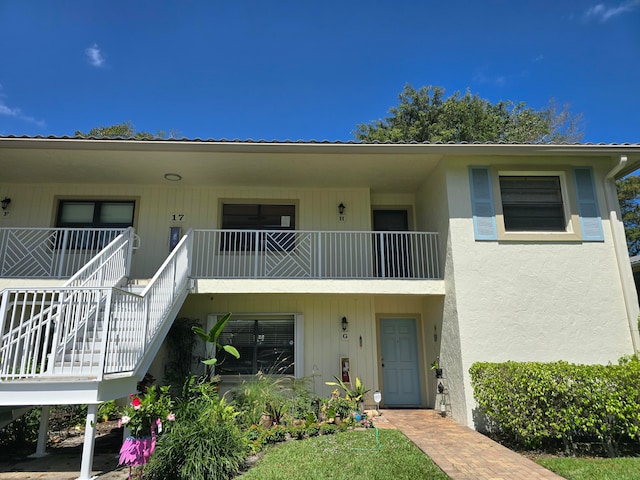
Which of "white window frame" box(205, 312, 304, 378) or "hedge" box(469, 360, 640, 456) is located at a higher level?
"white window frame" box(205, 312, 304, 378)

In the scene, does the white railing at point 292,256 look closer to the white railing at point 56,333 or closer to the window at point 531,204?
the window at point 531,204

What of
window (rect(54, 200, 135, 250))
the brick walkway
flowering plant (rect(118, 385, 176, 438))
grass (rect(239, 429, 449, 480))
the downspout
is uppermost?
window (rect(54, 200, 135, 250))

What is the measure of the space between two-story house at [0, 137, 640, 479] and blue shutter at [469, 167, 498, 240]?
0.03 metres

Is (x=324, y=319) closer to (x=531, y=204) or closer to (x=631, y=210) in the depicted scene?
(x=531, y=204)

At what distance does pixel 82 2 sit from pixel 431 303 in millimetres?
11881

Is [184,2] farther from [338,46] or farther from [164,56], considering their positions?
[338,46]

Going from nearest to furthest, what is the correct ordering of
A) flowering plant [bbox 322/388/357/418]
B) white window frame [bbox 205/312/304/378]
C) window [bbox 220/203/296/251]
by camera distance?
flowering plant [bbox 322/388/357/418], white window frame [bbox 205/312/304/378], window [bbox 220/203/296/251]

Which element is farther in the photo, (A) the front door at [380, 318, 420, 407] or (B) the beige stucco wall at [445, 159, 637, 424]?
(A) the front door at [380, 318, 420, 407]

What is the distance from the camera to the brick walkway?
5.15m

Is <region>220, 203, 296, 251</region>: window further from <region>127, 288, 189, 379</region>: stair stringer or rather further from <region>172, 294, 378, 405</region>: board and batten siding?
<region>127, 288, 189, 379</region>: stair stringer

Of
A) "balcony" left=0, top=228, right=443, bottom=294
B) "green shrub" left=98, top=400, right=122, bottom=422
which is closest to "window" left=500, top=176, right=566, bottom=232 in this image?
"balcony" left=0, top=228, right=443, bottom=294

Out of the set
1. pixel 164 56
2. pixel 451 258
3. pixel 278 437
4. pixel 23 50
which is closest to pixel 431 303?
pixel 451 258

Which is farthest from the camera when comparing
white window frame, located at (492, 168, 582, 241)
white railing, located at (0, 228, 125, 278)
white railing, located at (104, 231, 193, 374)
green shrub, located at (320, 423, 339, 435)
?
white railing, located at (0, 228, 125, 278)

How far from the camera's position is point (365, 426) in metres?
7.69
